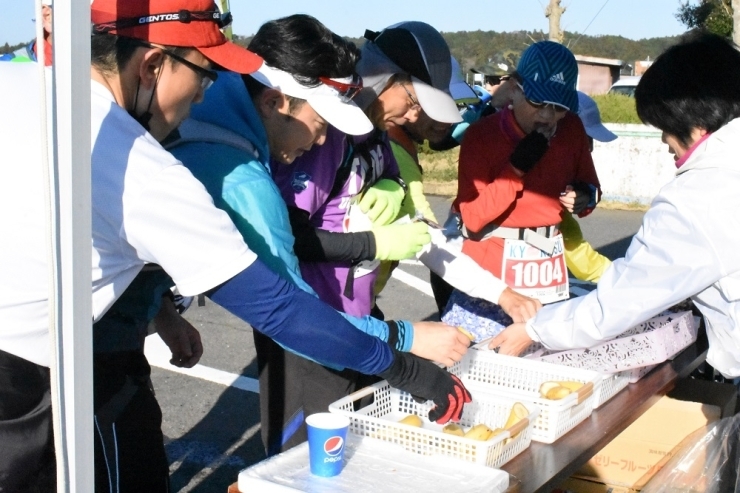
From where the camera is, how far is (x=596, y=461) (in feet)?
9.56

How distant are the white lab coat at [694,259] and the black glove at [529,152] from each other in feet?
3.05

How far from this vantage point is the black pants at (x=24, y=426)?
160 cm

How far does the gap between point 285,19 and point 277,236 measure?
68cm

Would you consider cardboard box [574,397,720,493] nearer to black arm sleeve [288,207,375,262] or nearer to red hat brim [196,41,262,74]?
black arm sleeve [288,207,375,262]

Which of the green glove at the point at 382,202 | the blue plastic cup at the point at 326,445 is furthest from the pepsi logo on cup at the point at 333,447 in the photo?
the green glove at the point at 382,202

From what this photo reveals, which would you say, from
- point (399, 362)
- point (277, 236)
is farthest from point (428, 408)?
point (277, 236)

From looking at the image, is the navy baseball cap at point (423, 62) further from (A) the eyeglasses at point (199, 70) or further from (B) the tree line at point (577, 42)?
(A) the eyeglasses at point (199, 70)

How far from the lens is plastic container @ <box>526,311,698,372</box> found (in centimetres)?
249

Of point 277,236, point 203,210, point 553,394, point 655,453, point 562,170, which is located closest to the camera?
point 203,210

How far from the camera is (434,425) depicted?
2.16 metres

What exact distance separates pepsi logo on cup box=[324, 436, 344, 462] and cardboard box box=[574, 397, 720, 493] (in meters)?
1.32

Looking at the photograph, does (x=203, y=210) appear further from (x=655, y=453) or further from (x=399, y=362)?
(x=655, y=453)

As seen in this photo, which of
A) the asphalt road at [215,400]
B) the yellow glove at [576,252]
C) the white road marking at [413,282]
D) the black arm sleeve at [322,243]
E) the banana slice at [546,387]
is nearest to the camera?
the banana slice at [546,387]

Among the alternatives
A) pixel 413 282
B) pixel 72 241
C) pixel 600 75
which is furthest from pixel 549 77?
pixel 600 75
